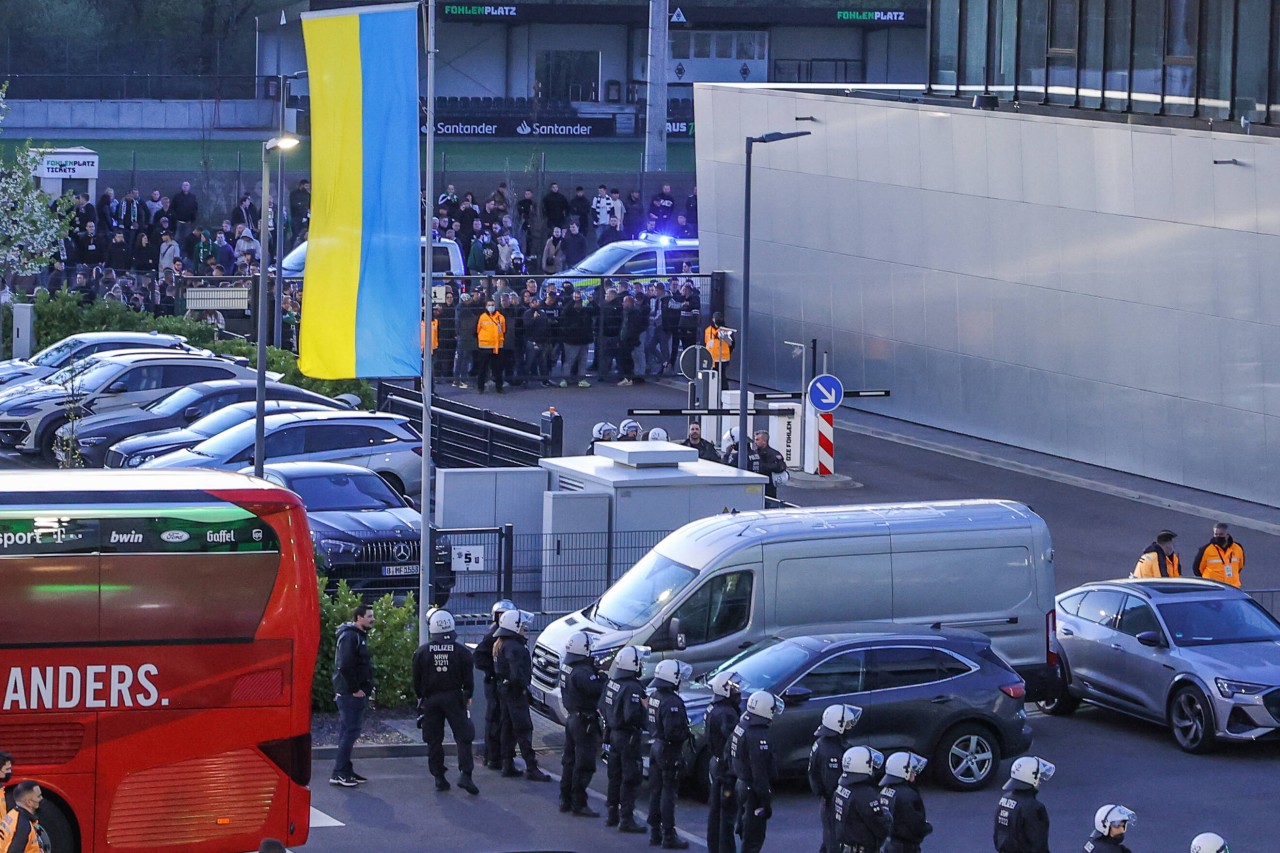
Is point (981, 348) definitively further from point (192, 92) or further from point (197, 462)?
point (192, 92)

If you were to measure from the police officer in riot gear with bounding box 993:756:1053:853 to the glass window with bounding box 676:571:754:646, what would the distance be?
5.06m

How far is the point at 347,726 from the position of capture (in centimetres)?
1533

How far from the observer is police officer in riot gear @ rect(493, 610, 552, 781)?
Answer: 15.7 m

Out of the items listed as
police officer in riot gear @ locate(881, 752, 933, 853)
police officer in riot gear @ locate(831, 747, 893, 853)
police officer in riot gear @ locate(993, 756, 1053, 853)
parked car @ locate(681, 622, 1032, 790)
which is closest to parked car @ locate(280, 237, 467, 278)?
parked car @ locate(681, 622, 1032, 790)

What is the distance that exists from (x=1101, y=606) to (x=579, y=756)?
613cm

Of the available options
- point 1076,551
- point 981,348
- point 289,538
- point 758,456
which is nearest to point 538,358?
point 981,348

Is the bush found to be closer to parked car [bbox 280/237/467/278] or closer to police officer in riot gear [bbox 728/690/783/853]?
police officer in riot gear [bbox 728/690/783/853]

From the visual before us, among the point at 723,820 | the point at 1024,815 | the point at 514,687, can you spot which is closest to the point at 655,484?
the point at 514,687

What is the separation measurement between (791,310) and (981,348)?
5.76 m

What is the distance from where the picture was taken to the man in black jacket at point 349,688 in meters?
15.3

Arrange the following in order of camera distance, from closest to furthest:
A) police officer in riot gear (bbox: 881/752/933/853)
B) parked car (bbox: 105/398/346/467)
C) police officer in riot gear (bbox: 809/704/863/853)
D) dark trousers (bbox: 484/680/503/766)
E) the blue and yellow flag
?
police officer in riot gear (bbox: 881/752/933/853) < police officer in riot gear (bbox: 809/704/863/853) < dark trousers (bbox: 484/680/503/766) < the blue and yellow flag < parked car (bbox: 105/398/346/467)

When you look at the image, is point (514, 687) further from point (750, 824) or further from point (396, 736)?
point (750, 824)

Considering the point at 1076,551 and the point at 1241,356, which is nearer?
the point at 1076,551

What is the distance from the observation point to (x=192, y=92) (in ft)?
225
